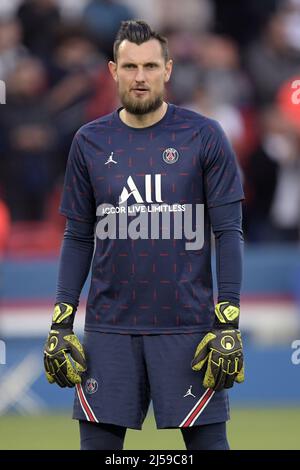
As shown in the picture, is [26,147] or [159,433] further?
[26,147]

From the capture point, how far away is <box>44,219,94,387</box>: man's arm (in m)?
5.13

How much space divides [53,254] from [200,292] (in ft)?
16.5

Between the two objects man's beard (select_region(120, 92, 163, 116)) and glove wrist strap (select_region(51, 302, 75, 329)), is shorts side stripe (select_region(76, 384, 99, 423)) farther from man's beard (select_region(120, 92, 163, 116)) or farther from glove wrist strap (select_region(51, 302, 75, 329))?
man's beard (select_region(120, 92, 163, 116))

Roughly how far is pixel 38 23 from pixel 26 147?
148 centimetres

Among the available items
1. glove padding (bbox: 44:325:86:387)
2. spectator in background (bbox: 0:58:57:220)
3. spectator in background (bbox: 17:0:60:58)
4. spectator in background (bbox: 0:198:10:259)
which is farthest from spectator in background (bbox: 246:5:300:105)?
glove padding (bbox: 44:325:86:387)

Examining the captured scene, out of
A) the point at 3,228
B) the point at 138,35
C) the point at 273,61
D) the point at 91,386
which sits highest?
the point at 273,61

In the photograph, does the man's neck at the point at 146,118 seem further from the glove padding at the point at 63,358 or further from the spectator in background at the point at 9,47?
the spectator in background at the point at 9,47

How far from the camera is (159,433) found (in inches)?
321

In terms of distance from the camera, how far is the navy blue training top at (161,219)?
506cm

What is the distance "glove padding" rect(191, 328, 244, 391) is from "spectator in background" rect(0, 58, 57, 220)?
18.2 ft

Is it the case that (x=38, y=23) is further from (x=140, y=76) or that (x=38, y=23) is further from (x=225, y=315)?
(x=225, y=315)

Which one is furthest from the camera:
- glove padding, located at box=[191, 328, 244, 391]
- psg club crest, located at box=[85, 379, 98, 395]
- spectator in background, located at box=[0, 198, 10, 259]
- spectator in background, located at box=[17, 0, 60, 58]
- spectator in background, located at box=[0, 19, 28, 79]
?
spectator in background, located at box=[17, 0, 60, 58]

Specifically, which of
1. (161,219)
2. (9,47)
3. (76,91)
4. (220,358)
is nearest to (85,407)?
(220,358)
